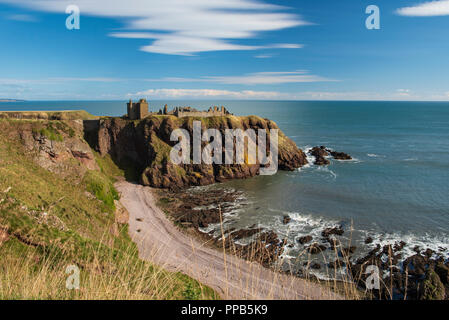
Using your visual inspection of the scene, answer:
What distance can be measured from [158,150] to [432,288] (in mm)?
47769

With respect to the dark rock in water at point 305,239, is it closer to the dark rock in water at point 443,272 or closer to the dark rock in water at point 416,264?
the dark rock in water at point 416,264

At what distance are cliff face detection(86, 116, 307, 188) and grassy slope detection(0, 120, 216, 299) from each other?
19.4 metres

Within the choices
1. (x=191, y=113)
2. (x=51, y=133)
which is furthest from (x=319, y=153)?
(x=51, y=133)

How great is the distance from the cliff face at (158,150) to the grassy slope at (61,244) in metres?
19.4

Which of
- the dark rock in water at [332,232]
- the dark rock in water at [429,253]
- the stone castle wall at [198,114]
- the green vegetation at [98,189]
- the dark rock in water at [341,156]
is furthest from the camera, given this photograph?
the dark rock in water at [341,156]

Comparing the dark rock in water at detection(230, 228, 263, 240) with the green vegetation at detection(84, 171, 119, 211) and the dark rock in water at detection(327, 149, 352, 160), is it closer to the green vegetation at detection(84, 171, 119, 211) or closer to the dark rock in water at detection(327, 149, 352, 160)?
the green vegetation at detection(84, 171, 119, 211)

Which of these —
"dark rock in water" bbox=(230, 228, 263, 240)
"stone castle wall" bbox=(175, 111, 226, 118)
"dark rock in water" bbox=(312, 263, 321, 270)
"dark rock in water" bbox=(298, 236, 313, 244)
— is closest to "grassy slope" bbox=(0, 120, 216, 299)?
"dark rock in water" bbox=(230, 228, 263, 240)

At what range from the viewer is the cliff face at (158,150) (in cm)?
5331

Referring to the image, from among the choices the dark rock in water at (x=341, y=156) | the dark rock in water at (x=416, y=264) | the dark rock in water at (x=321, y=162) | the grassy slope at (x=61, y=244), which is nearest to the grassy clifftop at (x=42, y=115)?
the grassy slope at (x=61, y=244)

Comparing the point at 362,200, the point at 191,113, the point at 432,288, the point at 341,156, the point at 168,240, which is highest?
the point at 191,113

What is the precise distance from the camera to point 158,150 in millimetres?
56125

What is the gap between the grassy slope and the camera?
4.86 m

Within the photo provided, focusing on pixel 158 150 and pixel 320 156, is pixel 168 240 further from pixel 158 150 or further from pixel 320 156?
pixel 320 156
